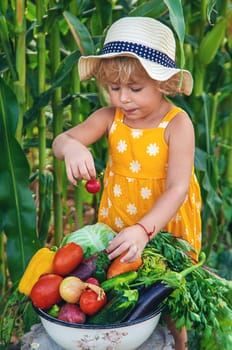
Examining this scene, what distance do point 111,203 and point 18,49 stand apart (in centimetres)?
59

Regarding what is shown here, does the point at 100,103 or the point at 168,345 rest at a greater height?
the point at 100,103

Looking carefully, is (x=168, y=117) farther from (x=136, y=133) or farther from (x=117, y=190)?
(x=117, y=190)

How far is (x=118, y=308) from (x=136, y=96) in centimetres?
58

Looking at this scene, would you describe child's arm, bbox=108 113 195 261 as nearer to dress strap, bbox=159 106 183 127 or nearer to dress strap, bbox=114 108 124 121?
dress strap, bbox=159 106 183 127

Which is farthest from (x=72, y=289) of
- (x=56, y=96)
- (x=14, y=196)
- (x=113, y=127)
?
(x=56, y=96)

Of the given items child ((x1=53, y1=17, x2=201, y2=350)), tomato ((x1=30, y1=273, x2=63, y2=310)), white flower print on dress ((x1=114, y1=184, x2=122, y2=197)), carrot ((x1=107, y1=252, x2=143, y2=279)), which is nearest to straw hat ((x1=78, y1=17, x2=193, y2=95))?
child ((x1=53, y1=17, x2=201, y2=350))

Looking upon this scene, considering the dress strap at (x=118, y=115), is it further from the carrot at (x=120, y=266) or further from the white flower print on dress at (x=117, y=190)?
the carrot at (x=120, y=266)

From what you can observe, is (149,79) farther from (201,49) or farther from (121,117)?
(201,49)

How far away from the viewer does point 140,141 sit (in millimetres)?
1972

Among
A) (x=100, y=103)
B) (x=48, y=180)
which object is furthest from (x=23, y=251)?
(x=100, y=103)

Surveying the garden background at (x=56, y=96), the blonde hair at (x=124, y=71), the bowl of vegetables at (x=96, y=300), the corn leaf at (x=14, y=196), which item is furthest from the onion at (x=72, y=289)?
the corn leaf at (x=14, y=196)

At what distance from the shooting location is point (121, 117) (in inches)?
80.0

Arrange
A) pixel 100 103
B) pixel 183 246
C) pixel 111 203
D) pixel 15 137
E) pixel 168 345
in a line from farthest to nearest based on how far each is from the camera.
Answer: pixel 100 103 < pixel 15 137 < pixel 111 203 < pixel 183 246 < pixel 168 345

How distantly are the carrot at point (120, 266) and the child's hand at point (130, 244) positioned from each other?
0.05 ft
